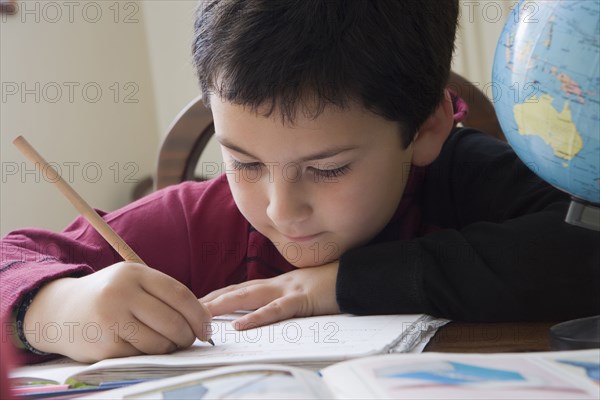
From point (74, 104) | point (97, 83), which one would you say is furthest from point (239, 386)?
point (97, 83)

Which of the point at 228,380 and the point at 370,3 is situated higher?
the point at 370,3

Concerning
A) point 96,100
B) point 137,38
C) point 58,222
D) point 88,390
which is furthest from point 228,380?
point 137,38

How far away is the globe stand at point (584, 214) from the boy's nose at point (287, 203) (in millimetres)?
296

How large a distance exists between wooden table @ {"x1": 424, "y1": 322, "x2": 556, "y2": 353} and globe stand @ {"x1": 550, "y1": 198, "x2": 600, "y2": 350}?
17 mm

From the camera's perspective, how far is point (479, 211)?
42.4 inches

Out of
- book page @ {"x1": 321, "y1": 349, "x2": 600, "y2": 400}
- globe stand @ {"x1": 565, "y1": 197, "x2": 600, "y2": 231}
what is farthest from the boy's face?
book page @ {"x1": 321, "y1": 349, "x2": 600, "y2": 400}

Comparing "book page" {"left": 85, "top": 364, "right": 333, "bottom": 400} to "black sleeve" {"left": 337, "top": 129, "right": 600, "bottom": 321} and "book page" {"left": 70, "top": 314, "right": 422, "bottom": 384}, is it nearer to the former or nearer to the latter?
"book page" {"left": 70, "top": 314, "right": 422, "bottom": 384}

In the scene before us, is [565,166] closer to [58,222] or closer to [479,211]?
[479,211]

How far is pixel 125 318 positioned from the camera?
71cm

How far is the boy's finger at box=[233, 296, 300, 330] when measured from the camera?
82cm

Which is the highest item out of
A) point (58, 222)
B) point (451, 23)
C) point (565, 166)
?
point (451, 23)

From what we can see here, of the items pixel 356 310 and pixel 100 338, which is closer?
pixel 100 338

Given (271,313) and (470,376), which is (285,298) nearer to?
(271,313)

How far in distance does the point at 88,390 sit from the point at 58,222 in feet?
5.89
